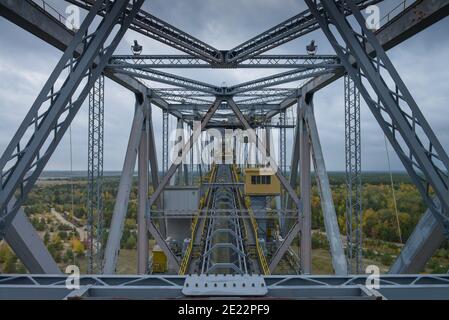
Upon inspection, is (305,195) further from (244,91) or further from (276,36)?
(276,36)

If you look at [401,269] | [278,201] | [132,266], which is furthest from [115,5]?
[132,266]

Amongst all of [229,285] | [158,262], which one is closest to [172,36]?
[229,285]

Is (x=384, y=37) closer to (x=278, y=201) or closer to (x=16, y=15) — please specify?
(x=16, y=15)

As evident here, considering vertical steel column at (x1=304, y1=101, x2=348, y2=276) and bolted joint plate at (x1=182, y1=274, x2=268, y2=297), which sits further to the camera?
vertical steel column at (x1=304, y1=101, x2=348, y2=276)

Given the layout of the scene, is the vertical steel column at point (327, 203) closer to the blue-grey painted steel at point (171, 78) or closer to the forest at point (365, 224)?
the blue-grey painted steel at point (171, 78)

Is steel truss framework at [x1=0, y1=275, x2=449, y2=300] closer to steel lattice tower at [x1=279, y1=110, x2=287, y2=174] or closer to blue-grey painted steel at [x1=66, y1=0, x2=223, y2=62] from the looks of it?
blue-grey painted steel at [x1=66, y1=0, x2=223, y2=62]

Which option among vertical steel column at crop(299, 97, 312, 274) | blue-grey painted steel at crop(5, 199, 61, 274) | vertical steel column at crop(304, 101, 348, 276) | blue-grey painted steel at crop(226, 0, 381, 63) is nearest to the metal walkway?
vertical steel column at crop(299, 97, 312, 274)

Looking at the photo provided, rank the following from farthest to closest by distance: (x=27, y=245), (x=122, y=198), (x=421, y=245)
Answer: (x=122, y=198)
(x=421, y=245)
(x=27, y=245)
